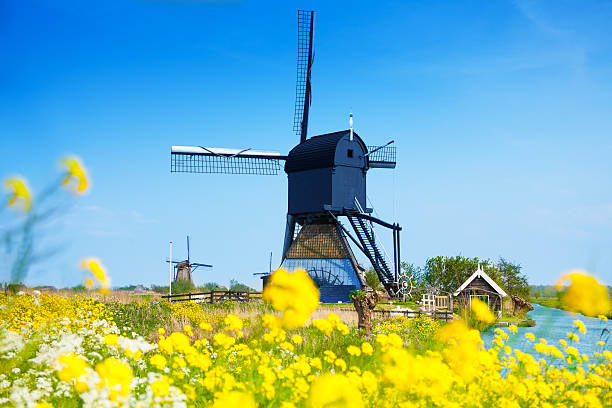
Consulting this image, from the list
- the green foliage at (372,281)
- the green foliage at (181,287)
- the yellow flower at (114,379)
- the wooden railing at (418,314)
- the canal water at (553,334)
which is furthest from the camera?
the green foliage at (181,287)

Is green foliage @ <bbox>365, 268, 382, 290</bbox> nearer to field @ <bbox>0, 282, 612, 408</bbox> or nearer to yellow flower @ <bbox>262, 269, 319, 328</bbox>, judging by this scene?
field @ <bbox>0, 282, 612, 408</bbox>

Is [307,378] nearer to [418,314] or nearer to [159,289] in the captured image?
[418,314]

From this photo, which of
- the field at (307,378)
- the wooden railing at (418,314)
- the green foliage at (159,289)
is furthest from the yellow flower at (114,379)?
the green foliage at (159,289)

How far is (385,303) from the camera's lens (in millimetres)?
26469

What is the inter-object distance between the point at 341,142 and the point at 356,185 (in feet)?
7.44

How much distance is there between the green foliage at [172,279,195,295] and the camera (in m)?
35.0

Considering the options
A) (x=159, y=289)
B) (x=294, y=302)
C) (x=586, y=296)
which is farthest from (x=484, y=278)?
(x=159, y=289)

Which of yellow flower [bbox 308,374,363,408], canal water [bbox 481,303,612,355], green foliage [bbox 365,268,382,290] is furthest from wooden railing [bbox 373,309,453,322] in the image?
yellow flower [bbox 308,374,363,408]

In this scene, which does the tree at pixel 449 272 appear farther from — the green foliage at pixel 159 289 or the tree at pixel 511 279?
the green foliage at pixel 159 289

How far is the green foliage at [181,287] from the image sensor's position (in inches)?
1378

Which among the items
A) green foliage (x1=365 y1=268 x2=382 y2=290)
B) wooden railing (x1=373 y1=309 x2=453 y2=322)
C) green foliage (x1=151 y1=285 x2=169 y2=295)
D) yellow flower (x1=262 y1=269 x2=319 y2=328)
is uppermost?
yellow flower (x1=262 y1=269 x2=319 y2=328)

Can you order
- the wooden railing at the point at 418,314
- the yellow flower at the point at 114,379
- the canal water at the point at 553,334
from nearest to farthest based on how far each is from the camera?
the canal water at the point at 553,334
the yellow flower at the point at 114,379
the wooden railing at the point at 418,314

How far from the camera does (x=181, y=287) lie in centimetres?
3578

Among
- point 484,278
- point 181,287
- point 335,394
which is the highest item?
point 335,394
